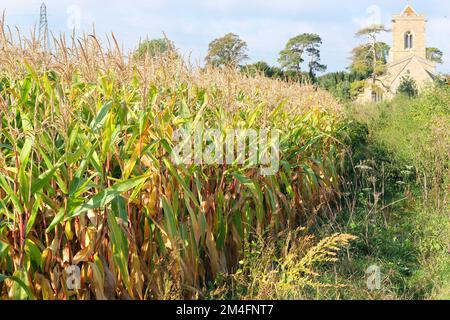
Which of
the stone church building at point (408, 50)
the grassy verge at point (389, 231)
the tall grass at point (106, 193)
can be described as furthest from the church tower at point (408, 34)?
the tall grass at point (106, 193)

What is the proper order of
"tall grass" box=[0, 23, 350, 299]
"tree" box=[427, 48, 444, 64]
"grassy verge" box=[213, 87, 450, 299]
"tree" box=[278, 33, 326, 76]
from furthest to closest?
"tree" box=[427, 48, 444, 64]
"tree" box=[278, 33, 326, 76]
"grassy verge" box=[213, 87, 450, 299]
"tall grass" box=[0, 23, 350, 299]

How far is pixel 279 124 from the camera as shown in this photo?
18.7 ft

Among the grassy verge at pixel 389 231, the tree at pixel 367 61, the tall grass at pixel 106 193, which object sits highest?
the tree at pixel 367 61

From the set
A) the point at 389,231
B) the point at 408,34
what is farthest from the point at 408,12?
the point at 389,231

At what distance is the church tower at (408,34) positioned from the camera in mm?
50031

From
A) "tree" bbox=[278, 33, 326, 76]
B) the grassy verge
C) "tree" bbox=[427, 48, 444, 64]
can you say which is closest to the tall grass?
the grassy verge

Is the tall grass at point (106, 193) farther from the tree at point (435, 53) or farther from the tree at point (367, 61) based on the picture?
the tree at point (435, 53)

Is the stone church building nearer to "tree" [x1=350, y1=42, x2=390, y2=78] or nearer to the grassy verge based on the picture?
"tree" [x1=350, y1=42, x2=390, y2=78]

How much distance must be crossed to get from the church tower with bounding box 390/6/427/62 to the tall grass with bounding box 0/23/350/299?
47.6 m

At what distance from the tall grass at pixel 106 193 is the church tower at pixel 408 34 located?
47589mm

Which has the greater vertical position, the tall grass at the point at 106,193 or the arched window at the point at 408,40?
the arched window at the point at 408,40

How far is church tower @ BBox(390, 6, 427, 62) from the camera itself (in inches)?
1970
